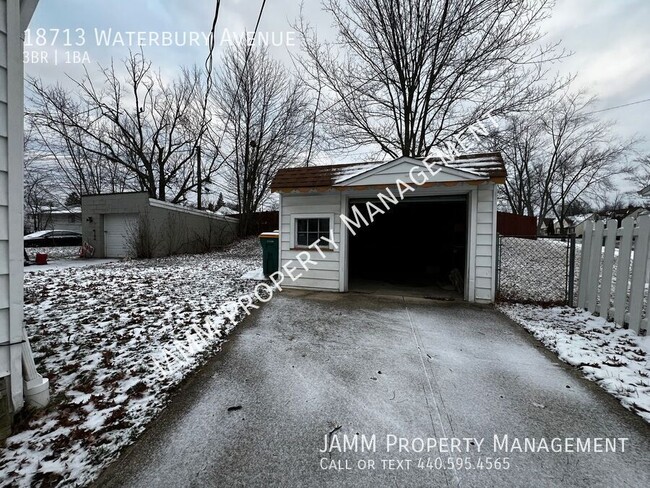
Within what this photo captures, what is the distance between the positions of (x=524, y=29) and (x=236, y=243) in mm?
14606

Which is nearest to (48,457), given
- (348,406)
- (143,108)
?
(348,406)

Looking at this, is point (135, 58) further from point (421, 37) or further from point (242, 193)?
point (421, 37)

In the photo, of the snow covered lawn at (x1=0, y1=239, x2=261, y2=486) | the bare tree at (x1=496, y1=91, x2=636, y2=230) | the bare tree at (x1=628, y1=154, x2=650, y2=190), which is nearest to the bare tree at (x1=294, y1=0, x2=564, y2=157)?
the bare tree at (x1=496, y1=91, x2=636, y2=230)

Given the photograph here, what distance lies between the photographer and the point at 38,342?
2.95 m

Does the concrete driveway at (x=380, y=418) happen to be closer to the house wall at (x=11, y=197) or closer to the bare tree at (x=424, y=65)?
the house wall at (x=11, y=197)

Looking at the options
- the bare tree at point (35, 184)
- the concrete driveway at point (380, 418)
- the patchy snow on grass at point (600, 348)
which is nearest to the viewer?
the concrete driveway at point (380, 418)

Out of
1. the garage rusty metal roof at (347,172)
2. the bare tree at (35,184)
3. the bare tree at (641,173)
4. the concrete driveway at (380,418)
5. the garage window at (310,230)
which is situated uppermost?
the bare tree at (641,173)

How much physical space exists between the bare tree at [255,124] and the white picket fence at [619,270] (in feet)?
45.3

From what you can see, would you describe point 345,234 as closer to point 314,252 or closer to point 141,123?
point 314,252

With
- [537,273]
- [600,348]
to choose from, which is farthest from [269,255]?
[537,273]

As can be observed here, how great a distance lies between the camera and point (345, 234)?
19.1 feet

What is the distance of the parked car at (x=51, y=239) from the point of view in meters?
15.4

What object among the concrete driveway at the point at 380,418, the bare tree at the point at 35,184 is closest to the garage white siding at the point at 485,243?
the concrete driveway at the point at 380,418

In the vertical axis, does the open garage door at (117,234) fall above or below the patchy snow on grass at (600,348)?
A: above
